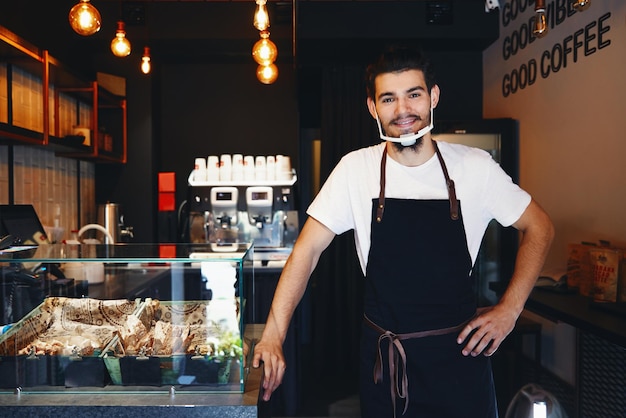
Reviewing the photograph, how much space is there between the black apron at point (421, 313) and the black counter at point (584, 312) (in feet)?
2.01

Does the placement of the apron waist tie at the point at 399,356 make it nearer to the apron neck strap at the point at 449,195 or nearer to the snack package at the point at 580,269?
the apron neck strap at the point at 449,195

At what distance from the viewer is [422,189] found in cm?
179

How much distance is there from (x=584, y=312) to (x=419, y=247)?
1.11 metres

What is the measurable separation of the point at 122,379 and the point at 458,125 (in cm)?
323

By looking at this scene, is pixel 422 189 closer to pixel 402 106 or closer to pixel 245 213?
pixel 402 106

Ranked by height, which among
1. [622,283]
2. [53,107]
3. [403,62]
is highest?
[53,107]

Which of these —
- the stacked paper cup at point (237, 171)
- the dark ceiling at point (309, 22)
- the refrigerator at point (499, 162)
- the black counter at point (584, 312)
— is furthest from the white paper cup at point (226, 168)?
the black counter at point (584, 312)

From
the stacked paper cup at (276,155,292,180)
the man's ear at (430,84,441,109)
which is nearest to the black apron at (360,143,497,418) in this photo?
the man's ear at (430,84,441,109)

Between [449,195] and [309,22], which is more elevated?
[309,22]

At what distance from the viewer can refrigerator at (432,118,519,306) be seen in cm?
409

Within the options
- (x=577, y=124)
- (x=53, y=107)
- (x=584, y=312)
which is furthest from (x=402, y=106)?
(x=53, y=107)

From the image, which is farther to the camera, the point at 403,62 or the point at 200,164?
the point at 200,164

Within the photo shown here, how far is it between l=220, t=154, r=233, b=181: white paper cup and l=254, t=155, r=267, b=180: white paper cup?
20cm

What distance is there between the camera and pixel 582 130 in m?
3.17
